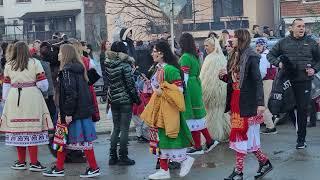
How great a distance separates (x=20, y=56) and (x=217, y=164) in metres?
3.17

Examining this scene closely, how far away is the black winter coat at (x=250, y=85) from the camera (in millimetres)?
7863

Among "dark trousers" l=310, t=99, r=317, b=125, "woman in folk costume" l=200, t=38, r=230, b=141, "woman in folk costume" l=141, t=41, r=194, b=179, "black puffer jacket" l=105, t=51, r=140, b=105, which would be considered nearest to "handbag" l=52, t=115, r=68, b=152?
"black puffer jacket" l=105, t=51, r=140, b=105

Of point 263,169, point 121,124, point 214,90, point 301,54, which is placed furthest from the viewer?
point 214,90

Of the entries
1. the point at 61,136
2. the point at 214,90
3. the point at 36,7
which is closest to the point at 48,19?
the point at 36,7

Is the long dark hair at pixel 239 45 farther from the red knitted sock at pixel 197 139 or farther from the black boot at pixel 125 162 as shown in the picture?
the black boot at pixel 125 162

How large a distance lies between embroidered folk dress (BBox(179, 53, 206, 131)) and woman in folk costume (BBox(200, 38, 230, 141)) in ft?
2.57

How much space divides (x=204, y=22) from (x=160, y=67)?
36608mm

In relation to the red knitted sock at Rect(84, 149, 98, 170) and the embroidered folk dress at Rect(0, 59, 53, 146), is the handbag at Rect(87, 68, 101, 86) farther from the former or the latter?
the red knitted sock at Rect(84, 149, 98, 170)

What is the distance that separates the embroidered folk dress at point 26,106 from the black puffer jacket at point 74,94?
2.30 feet

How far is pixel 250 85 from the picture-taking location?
793 cm

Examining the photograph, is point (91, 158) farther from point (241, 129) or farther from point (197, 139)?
point (241, 129)

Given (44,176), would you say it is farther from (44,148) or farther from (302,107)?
(302,107)

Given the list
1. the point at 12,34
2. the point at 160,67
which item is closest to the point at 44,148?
the point at 160,67

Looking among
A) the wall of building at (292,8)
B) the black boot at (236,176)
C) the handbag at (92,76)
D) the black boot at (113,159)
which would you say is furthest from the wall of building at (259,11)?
the black boot at (236,176)
